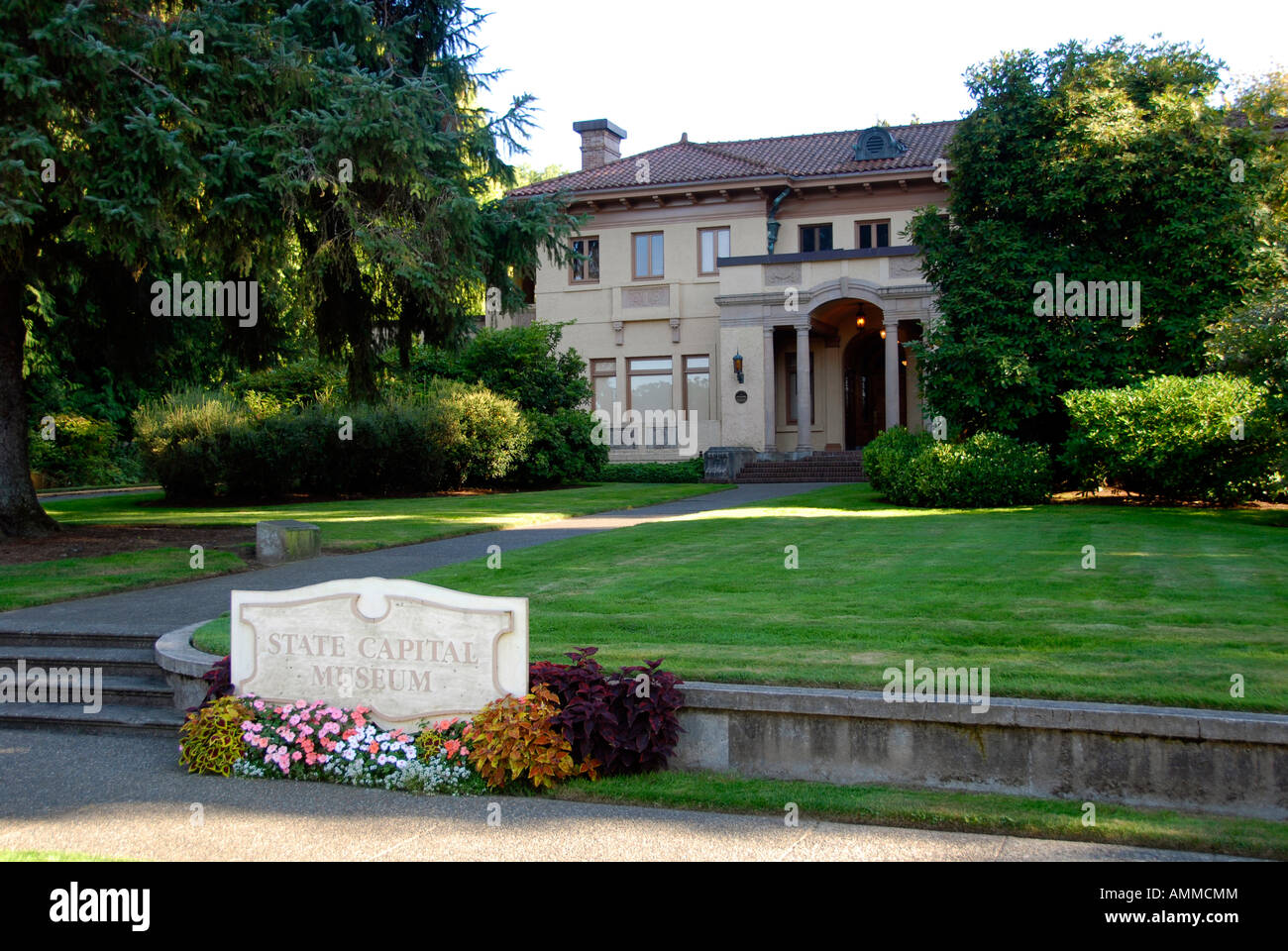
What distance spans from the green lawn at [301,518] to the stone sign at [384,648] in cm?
466

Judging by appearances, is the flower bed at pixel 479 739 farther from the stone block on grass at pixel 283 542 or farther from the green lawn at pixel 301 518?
the stone block on grass at pixel 283 542

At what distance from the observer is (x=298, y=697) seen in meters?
6.93

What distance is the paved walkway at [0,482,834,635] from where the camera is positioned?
31.1 feet

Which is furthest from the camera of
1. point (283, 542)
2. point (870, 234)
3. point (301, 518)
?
point (870, 234)

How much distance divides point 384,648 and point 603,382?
29428 millimetres

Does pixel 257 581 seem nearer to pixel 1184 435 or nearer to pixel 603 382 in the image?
pixel 1184 435

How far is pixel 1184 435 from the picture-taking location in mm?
17172

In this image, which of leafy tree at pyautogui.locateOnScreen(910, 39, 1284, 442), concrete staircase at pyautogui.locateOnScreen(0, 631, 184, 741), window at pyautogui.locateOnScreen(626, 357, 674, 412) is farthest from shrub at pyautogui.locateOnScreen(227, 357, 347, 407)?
concrete staircase at pyautogui.locateOnScreen(0, 631, 184, 741)

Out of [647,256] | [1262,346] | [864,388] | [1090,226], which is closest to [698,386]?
[647,256]

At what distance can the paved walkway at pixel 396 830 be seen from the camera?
5.13 meters

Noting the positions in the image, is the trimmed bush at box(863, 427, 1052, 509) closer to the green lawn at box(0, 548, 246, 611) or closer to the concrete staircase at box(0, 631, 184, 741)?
the green lawn at box(0, 548, 246, 611)

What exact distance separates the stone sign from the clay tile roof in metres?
27.4

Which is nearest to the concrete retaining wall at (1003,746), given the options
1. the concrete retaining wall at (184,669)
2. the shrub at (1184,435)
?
the concrete retaining wall at (184,669)
